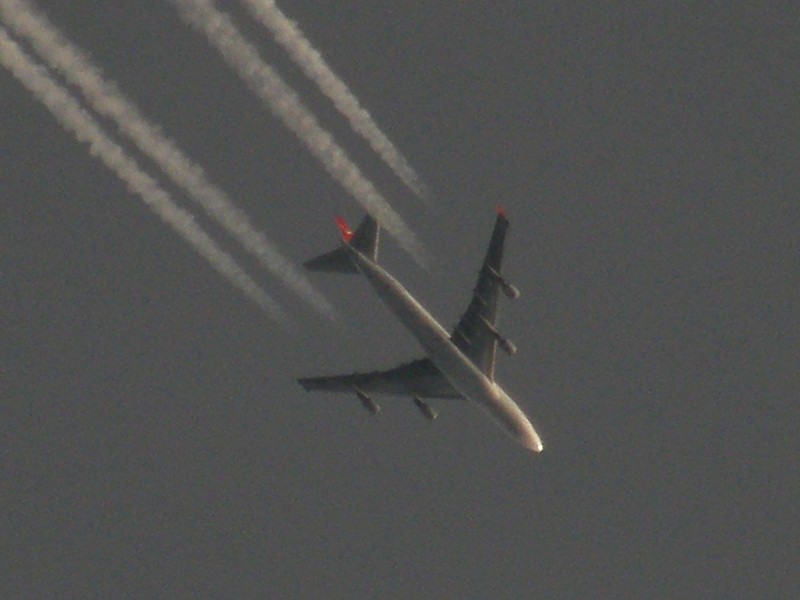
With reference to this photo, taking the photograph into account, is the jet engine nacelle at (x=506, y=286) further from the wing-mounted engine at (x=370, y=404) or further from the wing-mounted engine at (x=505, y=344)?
the wing-mounted engine at (x=370, y=404)

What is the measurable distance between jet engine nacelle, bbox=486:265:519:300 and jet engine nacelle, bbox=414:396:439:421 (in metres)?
7.68

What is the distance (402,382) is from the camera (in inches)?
2955

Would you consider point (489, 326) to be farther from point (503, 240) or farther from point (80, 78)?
point (80, 78)

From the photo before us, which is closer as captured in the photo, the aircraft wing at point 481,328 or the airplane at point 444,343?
the airplane at point 444,343

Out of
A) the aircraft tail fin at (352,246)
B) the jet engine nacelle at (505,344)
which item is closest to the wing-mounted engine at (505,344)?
A: the jet engine nacelle at (505,344)

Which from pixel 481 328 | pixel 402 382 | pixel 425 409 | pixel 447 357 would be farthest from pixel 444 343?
pixel 402 382

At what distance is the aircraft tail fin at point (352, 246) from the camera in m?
69.4

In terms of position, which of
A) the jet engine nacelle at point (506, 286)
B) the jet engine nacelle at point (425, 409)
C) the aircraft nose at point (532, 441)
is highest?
the jet engine nacelle at point (506, 286)

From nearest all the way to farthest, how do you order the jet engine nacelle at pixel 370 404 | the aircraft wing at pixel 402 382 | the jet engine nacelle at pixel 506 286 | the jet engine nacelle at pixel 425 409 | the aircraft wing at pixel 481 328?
the jet engine nacelle at pixel 506 286 → the aircraft wing at pixel 481 328 → the jet engine nacelle at pixel 425 409 → the jet engine nacelle at pixel 370 404 → the aircraft wing at pixel 402 382

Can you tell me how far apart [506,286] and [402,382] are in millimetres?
8856

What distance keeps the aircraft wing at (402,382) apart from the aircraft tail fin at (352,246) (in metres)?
7.35

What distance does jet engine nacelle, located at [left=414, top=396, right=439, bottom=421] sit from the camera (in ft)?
241

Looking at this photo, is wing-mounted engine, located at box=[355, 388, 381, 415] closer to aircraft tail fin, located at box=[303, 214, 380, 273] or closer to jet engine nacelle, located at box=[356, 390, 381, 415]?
jet engine nacelle, located at box=[356, 390, 381, 415]

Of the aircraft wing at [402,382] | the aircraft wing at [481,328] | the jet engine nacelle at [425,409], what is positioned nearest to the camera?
the aircraft wing at [481,328]
